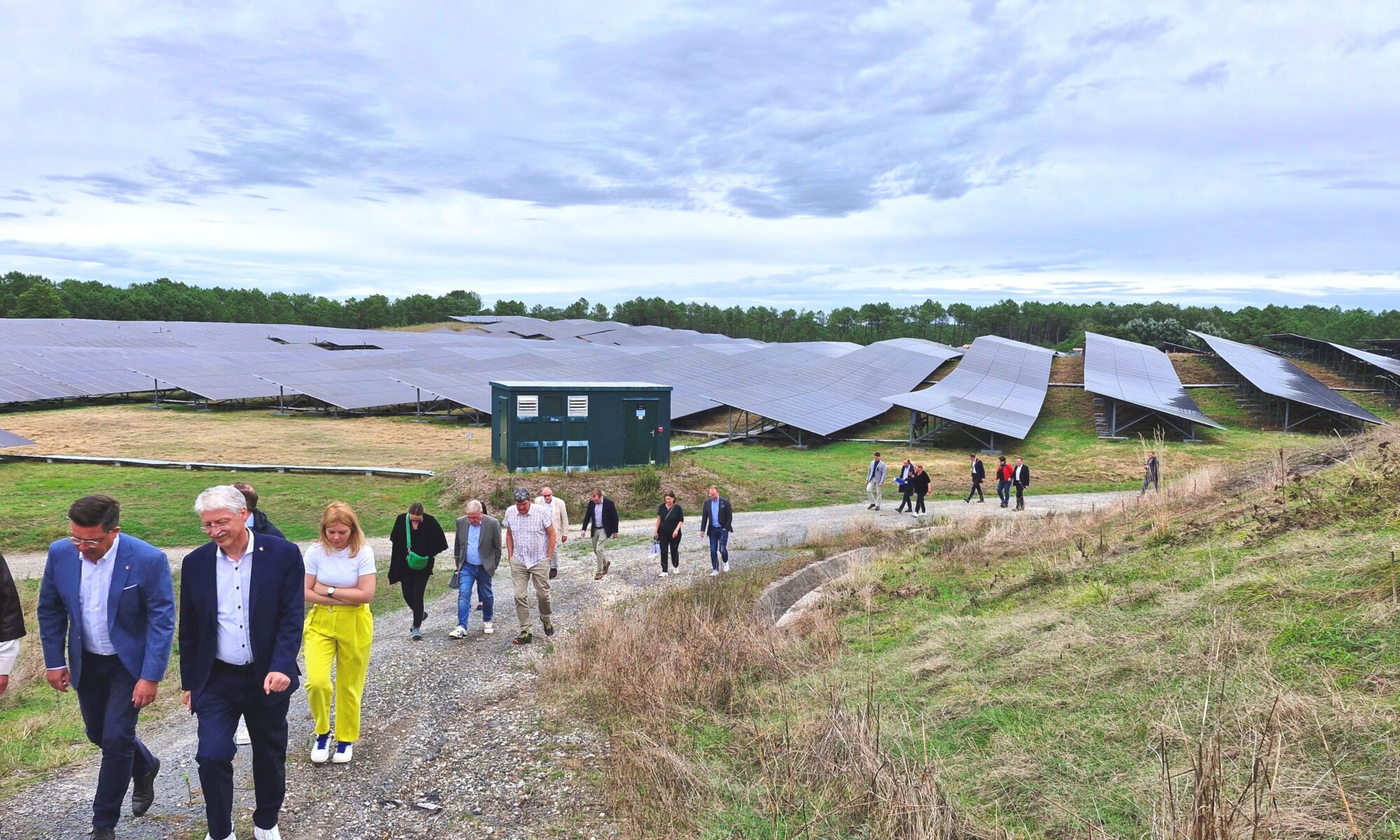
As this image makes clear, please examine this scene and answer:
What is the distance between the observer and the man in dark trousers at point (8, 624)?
4152 millimetres

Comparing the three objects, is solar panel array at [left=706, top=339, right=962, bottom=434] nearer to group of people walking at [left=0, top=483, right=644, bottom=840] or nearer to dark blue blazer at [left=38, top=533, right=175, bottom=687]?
group of people walking at [left=0, top=483, right=644, bottom=840]

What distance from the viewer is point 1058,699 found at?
5152 mm

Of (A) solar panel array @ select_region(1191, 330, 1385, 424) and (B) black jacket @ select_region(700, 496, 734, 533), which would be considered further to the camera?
(A) solar panel array @ select_region(1191, 330, 1385, 424)

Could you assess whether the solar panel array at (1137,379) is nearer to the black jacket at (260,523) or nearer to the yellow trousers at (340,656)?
the black jacket at (260,523)

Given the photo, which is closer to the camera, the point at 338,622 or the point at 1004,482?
the point at 338,622

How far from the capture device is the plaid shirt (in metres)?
9.20

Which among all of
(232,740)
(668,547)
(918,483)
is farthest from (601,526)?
(918,483)

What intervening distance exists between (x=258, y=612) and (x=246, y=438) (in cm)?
3066

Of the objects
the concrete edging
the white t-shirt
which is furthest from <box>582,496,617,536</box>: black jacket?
the white t-shirt

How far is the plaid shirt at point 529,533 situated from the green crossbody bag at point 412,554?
978 mm

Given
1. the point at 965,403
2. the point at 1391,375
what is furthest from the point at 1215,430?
the point at 1391,375

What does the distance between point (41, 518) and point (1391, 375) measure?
56227mm

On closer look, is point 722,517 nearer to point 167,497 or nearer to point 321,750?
point 321,750

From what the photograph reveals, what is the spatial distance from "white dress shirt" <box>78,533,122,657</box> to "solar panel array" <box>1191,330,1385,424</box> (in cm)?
3518
